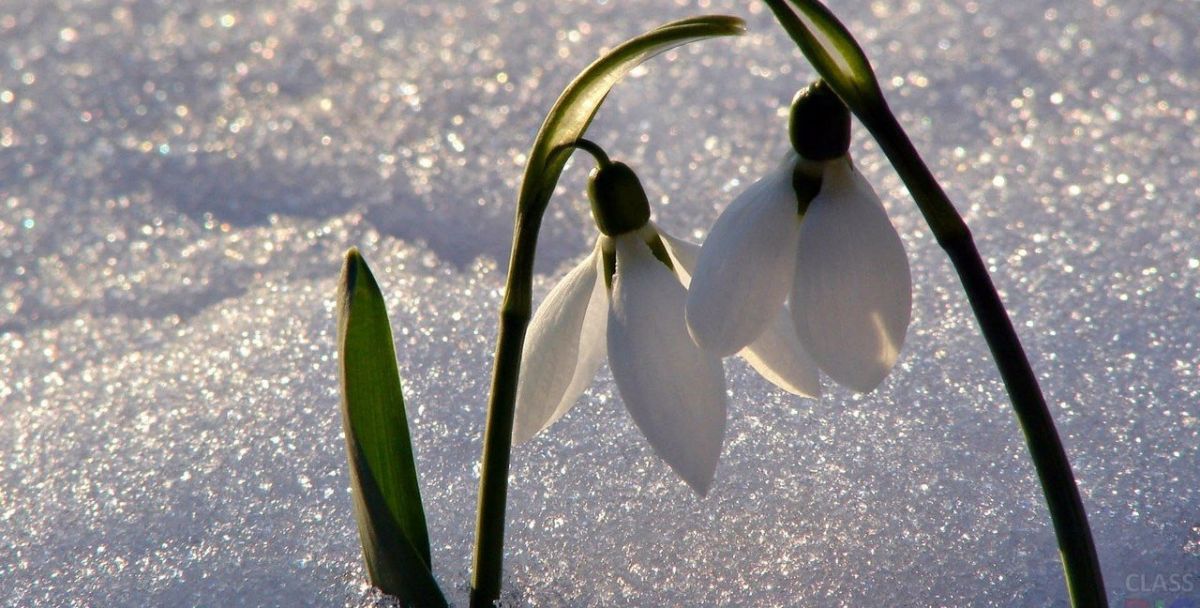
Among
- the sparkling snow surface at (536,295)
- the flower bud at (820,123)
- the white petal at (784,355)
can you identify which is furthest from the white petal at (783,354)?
the sparkling snow surface at (536,295)

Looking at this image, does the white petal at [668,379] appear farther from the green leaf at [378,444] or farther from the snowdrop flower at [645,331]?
the green leaf at [378,444]

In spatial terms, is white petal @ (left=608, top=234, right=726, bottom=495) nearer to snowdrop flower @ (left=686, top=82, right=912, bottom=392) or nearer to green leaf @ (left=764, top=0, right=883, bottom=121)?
snowdrop flower @ (left=686, top=82, right=912, bottom=392)

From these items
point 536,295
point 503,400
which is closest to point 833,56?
point 503,400

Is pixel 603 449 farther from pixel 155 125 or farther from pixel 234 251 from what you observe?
pixel 155 125

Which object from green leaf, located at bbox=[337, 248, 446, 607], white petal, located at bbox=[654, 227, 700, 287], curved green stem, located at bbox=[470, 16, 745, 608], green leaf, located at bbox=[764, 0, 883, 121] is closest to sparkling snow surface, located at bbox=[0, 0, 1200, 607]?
green leaf, located at bbox=[337, 248, 446, 607]

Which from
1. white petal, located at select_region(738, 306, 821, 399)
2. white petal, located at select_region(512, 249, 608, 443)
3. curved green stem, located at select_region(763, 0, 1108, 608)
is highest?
curved green stem, located at select_region(763, 0, 1108, 608)

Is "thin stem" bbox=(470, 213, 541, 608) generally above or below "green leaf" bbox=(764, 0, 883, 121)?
below

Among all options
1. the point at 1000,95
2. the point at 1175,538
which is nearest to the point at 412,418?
the point at 1175,538
